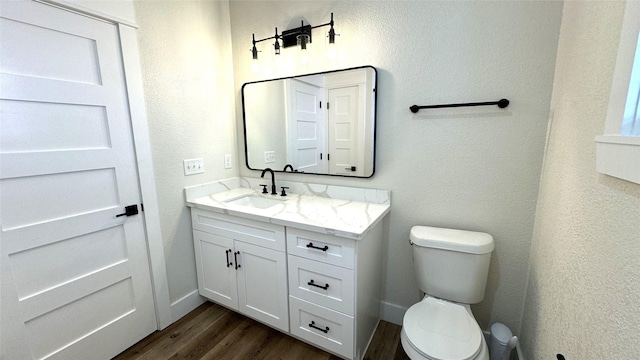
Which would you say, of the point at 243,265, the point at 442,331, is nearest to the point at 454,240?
the point at 442,331

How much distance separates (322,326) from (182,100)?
175cm

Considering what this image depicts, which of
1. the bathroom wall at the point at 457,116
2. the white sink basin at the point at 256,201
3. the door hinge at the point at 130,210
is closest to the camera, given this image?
the bathroom wall at the point at 457,116

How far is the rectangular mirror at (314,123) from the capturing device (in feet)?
5.85

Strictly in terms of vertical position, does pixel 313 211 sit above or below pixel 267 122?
below

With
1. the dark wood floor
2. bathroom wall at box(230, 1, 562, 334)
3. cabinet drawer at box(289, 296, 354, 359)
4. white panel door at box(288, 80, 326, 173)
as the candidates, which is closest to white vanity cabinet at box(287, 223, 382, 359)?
cabinet drawer at box(289, 296, 354, 359)

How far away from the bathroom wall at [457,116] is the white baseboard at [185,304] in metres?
1.46

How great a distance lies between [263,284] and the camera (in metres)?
1.75

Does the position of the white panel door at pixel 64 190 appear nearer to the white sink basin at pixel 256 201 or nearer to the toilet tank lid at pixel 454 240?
the white sink basin at pixel 256 201

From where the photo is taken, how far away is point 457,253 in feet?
4.76

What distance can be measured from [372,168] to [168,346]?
5.79 feet

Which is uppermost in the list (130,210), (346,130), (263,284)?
(346,130)

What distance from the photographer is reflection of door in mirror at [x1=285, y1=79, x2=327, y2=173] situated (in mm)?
1953

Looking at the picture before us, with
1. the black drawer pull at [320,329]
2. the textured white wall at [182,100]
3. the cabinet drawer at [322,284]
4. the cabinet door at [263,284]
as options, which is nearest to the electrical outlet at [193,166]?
the textured white wall at [182,100]

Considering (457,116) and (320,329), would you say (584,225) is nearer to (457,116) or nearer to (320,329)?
(457,116)
